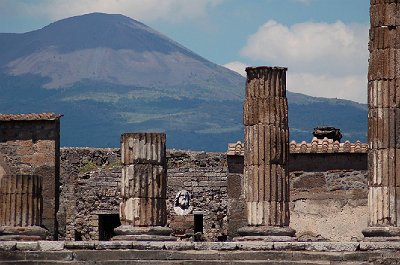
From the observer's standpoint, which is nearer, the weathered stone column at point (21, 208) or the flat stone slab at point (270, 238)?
the flat stone slab at point (270, 238)

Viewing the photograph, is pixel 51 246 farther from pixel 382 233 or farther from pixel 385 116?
pixel 385 116

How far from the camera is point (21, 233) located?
2964 cm

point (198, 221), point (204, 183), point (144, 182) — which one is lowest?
point (198, 221)

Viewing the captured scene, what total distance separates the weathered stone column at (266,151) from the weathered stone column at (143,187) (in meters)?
1.56

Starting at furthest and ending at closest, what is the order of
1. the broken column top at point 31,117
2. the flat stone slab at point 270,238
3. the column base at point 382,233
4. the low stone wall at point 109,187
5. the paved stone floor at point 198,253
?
the low stone wall at point 109,187
the broken column top at point 31,117
the flat stone slab at point 270,238
the column base at point 382,233
the paved stone floor at point 198,253

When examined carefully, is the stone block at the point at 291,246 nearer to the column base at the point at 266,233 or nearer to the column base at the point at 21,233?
the column base at the point at 266,233

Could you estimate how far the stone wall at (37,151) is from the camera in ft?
126

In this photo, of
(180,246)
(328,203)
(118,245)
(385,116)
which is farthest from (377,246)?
(328,203)

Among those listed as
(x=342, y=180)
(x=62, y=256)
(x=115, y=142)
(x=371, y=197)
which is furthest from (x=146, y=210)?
(x=115, y=142)

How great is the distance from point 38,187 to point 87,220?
9744 mm

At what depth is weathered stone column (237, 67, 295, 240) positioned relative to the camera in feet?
95.7

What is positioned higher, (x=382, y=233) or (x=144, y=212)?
(x=144, y=212)

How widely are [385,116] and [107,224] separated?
42.8 ft

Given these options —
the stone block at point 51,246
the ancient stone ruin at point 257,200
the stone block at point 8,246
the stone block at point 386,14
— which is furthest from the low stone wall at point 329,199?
the stone block at point 8,246
